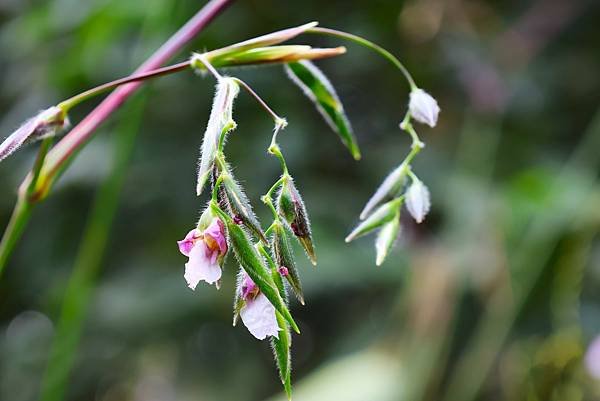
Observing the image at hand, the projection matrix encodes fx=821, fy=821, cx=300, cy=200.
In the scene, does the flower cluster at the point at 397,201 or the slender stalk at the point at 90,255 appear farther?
the slender stalk at the point at 90,255

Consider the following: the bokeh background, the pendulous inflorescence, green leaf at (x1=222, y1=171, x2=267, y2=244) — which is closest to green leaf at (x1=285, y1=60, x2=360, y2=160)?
the pendulous inflorescence

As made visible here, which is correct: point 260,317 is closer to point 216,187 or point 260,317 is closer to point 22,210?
point 216,187

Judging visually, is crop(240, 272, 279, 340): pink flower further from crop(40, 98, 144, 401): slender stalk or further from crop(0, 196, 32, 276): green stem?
crop(40, 98, 144, 401): slender stalk

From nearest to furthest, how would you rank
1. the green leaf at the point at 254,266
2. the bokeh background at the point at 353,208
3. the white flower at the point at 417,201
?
the green leaf at the point at 254,266 → the white flower at the point at 417,201 → the bokeh background at the point at 353,208

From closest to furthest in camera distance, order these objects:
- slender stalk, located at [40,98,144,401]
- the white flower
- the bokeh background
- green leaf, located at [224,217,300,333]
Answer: green leaf, located at [224,217,300,333]
the white flower
slender stalk, located at [40,98,144,401]
the bokeh background

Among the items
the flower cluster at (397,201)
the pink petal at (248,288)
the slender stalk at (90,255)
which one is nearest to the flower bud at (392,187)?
the flower cluster at (397,201)

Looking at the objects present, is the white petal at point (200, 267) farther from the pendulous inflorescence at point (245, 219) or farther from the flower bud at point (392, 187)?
the flower bud at point (392, 187)
